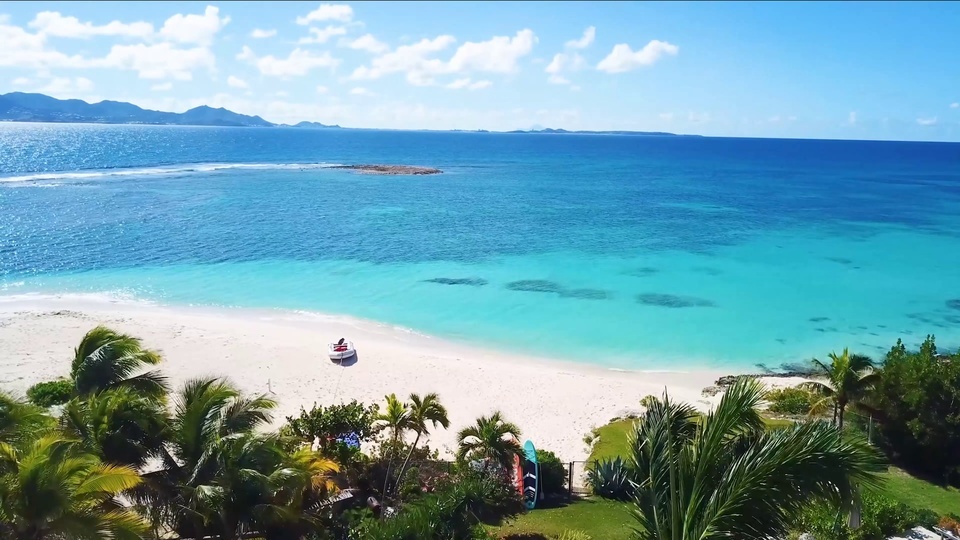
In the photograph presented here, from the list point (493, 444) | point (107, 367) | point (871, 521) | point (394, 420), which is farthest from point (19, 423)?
point (871, 521)

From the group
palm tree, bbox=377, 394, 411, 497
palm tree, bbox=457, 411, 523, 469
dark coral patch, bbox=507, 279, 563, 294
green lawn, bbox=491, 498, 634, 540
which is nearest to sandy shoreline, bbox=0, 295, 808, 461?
green lawn, bbox=491, 498, 634, 540

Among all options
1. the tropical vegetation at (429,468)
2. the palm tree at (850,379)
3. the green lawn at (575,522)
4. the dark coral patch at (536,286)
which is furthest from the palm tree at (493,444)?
the dark coral patch at (536,286)

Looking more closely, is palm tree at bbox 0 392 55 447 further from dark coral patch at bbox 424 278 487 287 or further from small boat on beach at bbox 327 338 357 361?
dark coral patch at bbox 424 278 487 287

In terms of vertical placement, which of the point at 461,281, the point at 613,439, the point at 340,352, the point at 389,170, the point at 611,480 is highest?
the point at 389,170

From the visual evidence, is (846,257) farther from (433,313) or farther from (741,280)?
(433,313)

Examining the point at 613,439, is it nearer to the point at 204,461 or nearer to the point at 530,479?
the point at 530,479

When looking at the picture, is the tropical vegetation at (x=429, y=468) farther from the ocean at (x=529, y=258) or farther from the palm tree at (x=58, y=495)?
the ocean at (x=529, y=258)
